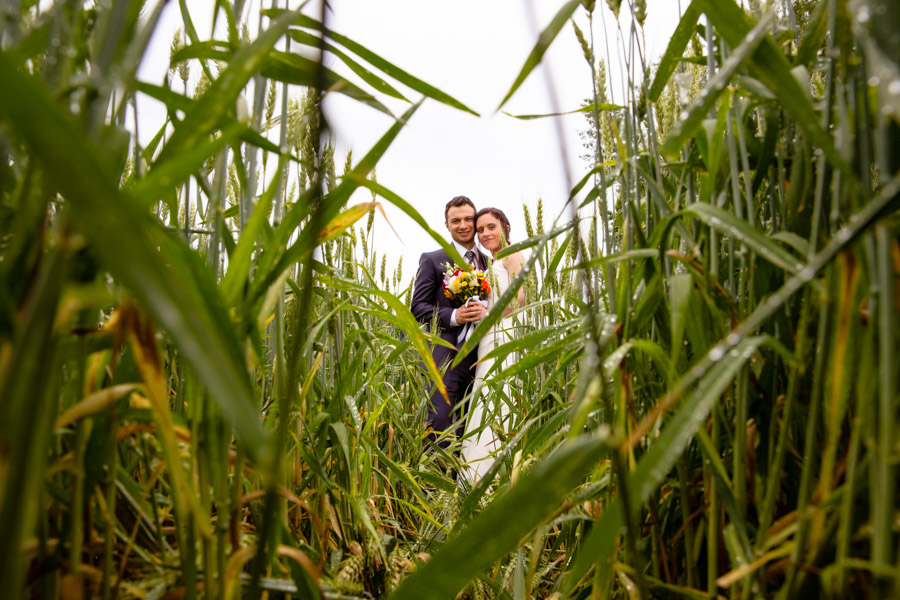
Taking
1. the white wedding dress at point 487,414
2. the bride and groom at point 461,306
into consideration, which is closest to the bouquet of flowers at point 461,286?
the bride and groom at point 461,306

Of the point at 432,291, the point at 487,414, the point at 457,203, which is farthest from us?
the point at 457,203

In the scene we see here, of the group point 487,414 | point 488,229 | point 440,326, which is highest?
point 488,229

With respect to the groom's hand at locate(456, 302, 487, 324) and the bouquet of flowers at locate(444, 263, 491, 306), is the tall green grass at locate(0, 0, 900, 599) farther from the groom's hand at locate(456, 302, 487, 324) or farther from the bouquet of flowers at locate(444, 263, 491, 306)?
the bouquet of flowers at locate(444, 263, 491, 306)

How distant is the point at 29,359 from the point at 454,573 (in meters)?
0.18

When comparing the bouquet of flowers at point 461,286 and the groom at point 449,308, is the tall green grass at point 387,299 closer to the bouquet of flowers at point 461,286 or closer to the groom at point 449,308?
the groom at point 449,308

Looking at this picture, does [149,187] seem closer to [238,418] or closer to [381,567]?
[238,418]

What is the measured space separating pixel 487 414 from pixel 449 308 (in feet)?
3.67

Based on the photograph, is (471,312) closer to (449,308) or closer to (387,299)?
(449,308)

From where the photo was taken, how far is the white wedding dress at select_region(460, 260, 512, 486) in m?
1.14

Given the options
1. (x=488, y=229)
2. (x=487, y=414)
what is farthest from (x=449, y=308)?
(x=487, y=414)

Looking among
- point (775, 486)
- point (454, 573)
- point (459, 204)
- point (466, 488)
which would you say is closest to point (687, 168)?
point (775, 486)

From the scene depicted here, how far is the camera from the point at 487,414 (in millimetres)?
1481

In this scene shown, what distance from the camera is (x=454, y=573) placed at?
0.78 ft

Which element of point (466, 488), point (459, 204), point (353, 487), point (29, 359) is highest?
point (459, 204)
